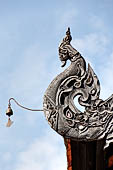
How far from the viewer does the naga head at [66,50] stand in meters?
5.43

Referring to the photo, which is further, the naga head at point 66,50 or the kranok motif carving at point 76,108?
the naga head at point 66,50

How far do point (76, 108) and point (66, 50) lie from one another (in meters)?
1.04

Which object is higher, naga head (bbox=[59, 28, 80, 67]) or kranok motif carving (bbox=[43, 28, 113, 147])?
naga head (bbox=[59, 28, 80, 67])

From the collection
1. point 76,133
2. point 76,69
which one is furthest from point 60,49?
point 76,133

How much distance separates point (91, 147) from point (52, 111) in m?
0.72

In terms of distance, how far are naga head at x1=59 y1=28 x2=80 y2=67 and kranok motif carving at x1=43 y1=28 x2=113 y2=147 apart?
152 millimetres

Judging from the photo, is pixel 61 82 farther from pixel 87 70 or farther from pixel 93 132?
pixel 93 132

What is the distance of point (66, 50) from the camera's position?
18.1 feet

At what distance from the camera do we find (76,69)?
17.0 feet

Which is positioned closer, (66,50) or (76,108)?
(76,108)

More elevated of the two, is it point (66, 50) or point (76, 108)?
point (66, 50)

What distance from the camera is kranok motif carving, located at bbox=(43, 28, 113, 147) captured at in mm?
4648

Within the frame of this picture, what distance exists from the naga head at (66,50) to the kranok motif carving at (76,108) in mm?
152

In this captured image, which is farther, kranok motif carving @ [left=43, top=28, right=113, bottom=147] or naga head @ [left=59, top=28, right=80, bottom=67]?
naga head @ [left=59, top=28, right=80, bottom=67]
